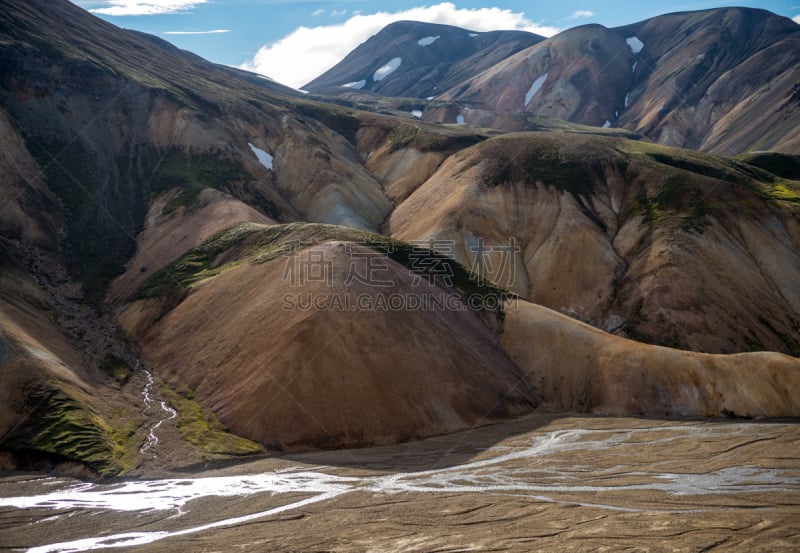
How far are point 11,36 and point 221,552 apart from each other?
227 feet

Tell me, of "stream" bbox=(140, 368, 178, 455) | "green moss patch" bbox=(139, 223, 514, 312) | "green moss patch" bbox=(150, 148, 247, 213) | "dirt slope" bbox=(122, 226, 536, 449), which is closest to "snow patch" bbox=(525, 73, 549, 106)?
"green moss patch" bbox=(150, 148, 247, 213)

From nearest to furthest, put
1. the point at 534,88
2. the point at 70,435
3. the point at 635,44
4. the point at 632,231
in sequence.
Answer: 1. the point at 70,435
2. the point at 632,231
3. the point at 534,88
4. the point at 635,44

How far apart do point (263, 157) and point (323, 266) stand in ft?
135

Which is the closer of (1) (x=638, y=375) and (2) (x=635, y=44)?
(1) (x=638, y=375)

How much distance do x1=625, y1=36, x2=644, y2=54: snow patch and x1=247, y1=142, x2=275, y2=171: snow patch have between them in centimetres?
14768

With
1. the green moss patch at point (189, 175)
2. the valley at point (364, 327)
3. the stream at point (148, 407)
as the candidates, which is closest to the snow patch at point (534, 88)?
the valley at point (364, 327)

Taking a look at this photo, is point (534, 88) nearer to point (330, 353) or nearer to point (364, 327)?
point (364, 327)

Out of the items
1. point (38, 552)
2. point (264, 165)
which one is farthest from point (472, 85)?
point (38, 552)

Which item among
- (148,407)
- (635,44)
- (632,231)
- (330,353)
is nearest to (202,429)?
(148,407)

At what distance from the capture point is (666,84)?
537ft

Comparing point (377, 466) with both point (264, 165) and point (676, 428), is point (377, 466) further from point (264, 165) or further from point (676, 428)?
point (264, 165)

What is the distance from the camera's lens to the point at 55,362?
1446 inches

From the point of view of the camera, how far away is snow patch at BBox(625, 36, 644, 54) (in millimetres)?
188825

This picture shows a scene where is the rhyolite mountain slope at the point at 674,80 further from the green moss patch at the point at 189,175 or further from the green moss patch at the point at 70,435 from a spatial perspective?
the green moss patch at the point at 70,435
